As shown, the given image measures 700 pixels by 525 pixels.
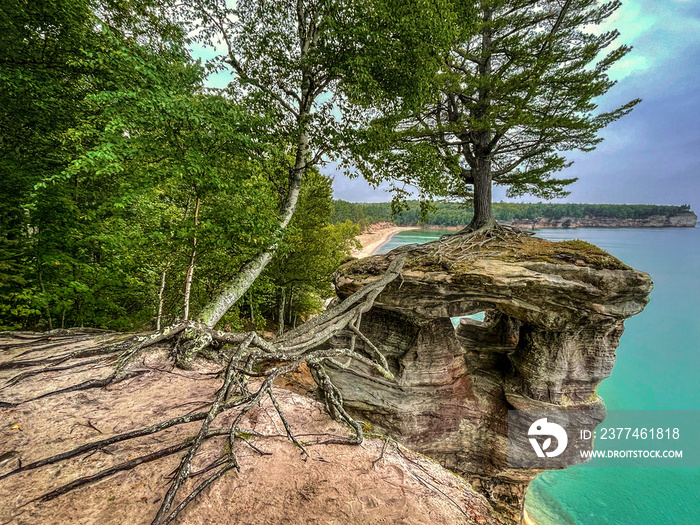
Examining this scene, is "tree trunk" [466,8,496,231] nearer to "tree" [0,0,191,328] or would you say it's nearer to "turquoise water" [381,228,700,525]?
"tree" [0,0,191,328]

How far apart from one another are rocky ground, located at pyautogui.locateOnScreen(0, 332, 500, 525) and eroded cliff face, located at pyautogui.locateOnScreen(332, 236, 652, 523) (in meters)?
4.06

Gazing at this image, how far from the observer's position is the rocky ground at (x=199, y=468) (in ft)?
5.63

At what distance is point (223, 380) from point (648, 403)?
87.2ft

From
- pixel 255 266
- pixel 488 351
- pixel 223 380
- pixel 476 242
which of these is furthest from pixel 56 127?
pixel 488 351

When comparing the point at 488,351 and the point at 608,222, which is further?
the point at 608,222

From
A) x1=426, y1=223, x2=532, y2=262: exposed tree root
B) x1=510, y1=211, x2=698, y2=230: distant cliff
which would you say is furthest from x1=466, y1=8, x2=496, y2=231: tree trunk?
x1=510, y1=211, x2=698, y2=230: distant cliff

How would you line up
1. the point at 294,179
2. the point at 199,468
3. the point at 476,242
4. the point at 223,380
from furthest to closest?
the point at 476,242 → the point at 294,179 → the point at 223,380 → the point at 199,468

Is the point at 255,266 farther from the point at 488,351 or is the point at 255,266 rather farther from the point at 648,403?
the point at 648,403

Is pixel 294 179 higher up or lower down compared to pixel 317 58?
lower down

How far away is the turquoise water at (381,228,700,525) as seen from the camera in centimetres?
1144

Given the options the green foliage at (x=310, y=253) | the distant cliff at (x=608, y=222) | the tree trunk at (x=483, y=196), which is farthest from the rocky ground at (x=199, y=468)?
the distant cliff at (x=608, y=222)

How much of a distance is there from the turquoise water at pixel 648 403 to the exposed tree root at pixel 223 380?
543 inches

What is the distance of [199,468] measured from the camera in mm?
2039

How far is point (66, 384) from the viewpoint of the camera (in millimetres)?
3053
